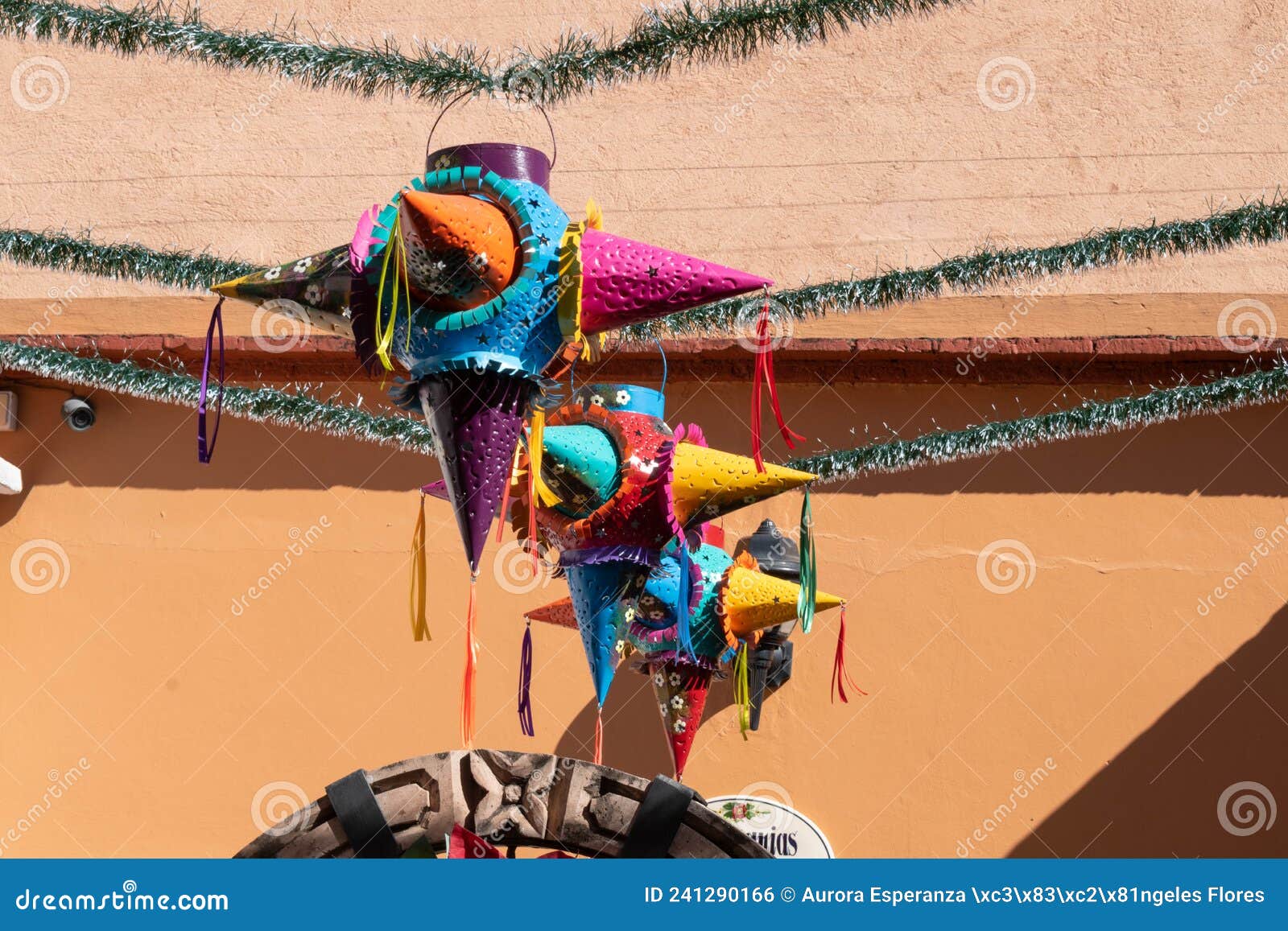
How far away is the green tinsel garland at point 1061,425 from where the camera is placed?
5.73m

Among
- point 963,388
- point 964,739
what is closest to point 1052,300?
point 963,388

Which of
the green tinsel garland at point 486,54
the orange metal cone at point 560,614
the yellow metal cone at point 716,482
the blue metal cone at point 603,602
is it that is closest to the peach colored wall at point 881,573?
the orange metal cone at point 560,614

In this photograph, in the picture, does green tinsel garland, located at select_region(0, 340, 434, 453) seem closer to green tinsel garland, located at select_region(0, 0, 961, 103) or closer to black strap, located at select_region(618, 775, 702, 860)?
green tinsel garland, located at select_region(0, 0, 961, 103)

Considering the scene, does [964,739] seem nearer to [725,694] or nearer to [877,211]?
[725,694]

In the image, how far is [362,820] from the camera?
9.10 feet

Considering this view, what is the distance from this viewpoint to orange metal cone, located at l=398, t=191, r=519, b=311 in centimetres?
319

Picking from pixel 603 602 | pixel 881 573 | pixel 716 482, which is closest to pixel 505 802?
pixel 603 602

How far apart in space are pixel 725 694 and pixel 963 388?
5.98 ft

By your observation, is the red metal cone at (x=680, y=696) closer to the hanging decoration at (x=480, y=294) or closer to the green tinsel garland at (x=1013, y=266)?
the green tinsel garland at (x=1013, y=266)

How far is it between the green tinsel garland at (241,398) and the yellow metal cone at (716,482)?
2047mm

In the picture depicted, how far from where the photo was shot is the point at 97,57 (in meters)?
9.63

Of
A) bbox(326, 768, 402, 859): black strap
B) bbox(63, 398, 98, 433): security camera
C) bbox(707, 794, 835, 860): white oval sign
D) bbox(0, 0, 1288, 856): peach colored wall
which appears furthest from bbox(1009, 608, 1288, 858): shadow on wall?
bbox(63, 398, 98, 433): security camera

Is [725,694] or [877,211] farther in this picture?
[877,211]

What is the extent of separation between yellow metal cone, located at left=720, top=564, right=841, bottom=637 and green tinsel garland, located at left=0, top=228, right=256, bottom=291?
1.85 m
